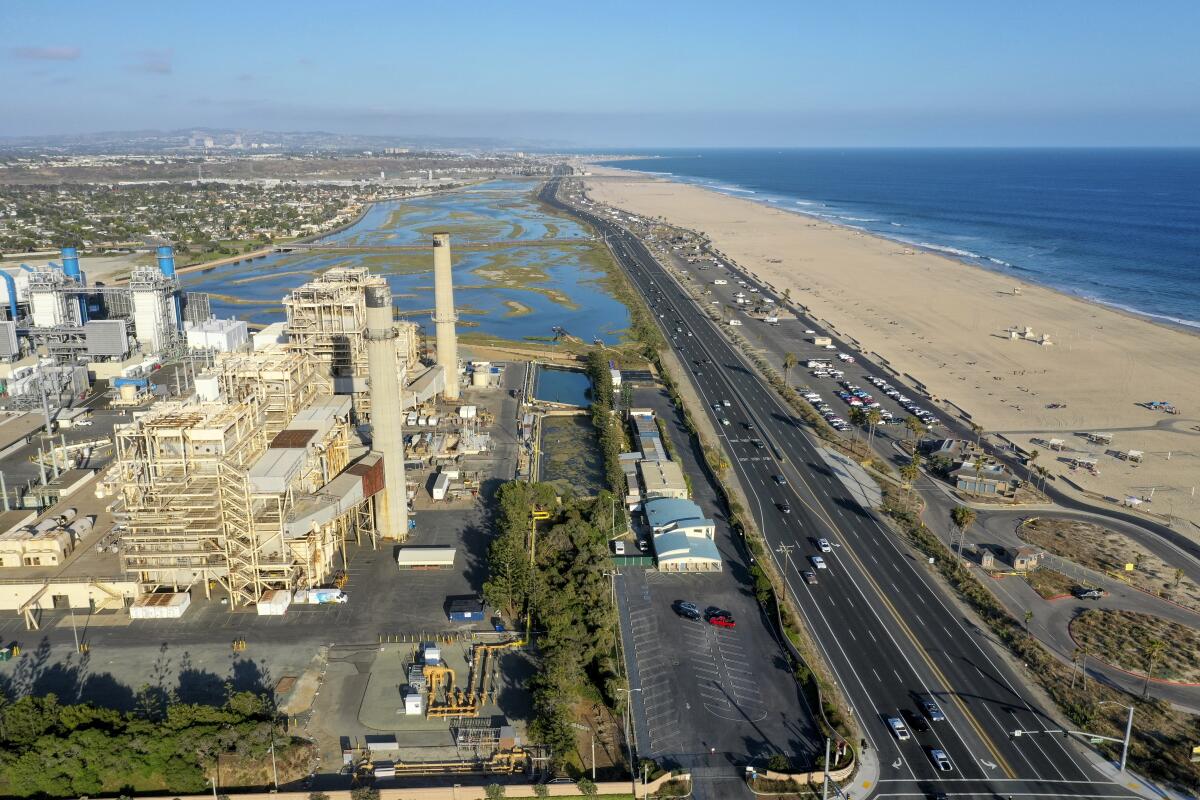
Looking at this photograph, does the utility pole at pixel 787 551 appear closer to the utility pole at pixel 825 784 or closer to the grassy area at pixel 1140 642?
the grassy area at pixel 1140 642

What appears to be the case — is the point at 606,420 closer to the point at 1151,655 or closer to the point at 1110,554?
the point at 1110,554

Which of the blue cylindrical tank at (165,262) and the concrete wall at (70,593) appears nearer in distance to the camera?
the concrete wall at (70,593)

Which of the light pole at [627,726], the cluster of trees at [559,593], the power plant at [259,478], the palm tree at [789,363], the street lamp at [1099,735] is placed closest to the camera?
the light pole at [627,726]

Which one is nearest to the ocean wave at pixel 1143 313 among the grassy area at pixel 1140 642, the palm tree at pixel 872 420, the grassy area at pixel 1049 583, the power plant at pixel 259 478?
the palm tree at pixel 872 420

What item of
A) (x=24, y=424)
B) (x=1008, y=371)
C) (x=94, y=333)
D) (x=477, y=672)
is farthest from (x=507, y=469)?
(x=1008, y=371)

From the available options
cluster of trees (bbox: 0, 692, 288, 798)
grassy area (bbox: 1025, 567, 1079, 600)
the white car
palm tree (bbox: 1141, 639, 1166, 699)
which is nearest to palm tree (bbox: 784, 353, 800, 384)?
grassy area (bbox: 1025, 567, 1079, 600)

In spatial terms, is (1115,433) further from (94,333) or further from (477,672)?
(94,333)

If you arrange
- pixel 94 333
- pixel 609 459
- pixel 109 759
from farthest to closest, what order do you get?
1. pixel 94 333
2. pixel 609 459
3. pixel 109 759
